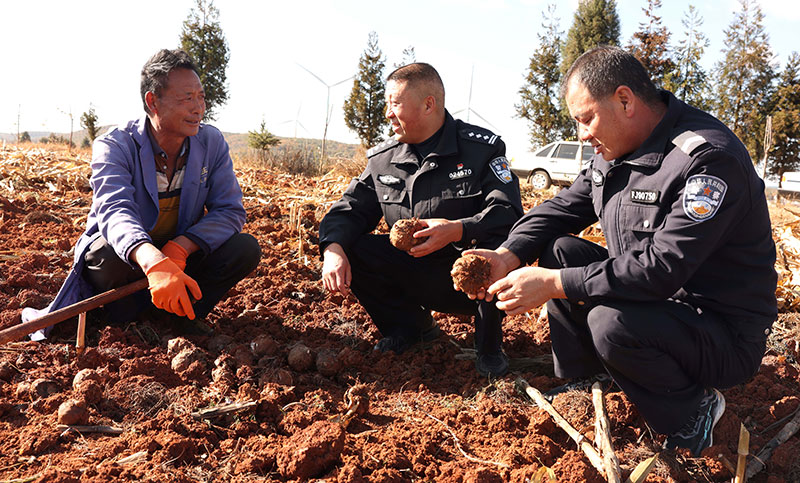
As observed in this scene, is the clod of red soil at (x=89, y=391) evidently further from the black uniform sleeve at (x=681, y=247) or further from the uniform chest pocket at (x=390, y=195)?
the black uniform sleeve at (x=681, y=247)

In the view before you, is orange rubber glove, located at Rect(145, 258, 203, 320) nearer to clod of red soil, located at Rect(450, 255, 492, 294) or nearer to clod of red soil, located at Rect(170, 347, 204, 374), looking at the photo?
clod of red soil, located at Rect(170, 347, 204, 374)

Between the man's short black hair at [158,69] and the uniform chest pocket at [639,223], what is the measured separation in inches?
77.4

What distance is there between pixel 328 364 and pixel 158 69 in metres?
1.57

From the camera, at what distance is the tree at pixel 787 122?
710 inches

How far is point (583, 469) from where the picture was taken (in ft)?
5.51

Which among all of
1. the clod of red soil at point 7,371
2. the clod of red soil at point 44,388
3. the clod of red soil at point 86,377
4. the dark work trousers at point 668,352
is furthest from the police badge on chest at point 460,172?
the clod of red soil at point 7,371

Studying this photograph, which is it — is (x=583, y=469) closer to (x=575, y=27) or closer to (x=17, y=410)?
(x=17, y=410)

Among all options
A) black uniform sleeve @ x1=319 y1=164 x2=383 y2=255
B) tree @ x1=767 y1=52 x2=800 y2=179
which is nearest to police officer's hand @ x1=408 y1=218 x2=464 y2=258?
black uniform sleeve @ x1=319 y1=164 x2=383 y2=255

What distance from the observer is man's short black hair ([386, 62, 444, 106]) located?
109 inches

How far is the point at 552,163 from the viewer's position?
567 inches

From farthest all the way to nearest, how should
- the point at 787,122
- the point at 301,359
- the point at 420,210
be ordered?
the point at 787,122 → the point at 420,210 → the point at 301,359

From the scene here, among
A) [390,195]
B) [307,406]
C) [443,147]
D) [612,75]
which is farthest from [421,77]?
[307,406]

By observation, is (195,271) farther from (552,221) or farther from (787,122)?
(787,122)

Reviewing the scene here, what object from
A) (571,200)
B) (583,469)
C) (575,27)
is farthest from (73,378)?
(575,27)
